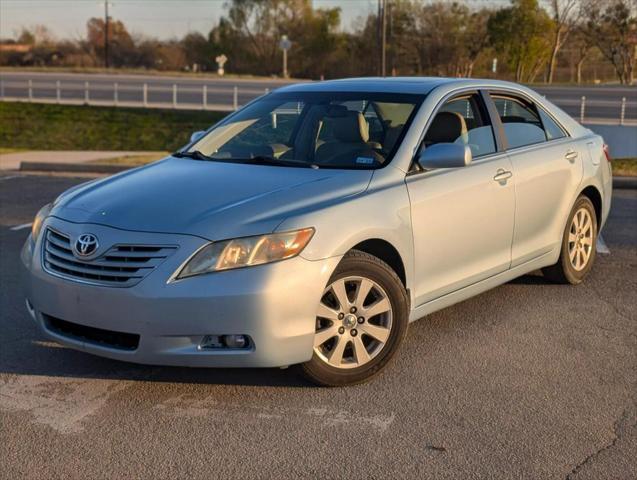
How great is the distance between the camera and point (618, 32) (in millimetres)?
52500

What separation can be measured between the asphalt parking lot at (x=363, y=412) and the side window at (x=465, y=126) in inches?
46.4

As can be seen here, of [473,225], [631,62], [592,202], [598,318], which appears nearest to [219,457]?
[473,225]

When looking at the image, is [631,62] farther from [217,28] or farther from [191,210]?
[191,210]

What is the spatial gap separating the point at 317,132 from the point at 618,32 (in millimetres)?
51546

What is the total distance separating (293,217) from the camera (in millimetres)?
4359

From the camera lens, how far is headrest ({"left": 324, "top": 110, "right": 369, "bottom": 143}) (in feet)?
17.8

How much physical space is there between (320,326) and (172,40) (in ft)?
281

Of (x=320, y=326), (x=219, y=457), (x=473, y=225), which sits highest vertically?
(x=473, y=225)

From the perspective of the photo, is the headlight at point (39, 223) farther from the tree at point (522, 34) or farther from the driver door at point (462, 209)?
the tree at point (522, 34)

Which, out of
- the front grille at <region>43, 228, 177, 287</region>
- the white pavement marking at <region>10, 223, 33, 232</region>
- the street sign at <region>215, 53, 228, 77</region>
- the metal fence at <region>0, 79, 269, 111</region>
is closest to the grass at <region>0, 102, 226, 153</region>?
the metal fence at <region>0, 79, 269, 111</region>

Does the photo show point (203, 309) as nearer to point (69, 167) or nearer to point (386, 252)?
point (386, 252)

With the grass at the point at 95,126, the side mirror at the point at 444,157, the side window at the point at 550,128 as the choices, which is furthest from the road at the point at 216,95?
the side mirror at the point at 444,157

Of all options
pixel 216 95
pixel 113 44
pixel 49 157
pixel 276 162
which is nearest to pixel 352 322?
pixel 276 162

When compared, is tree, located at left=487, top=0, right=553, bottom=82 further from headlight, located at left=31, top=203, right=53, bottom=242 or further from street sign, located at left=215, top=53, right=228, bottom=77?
headlight, located at left=31, top=203, right=53, bottom=242
